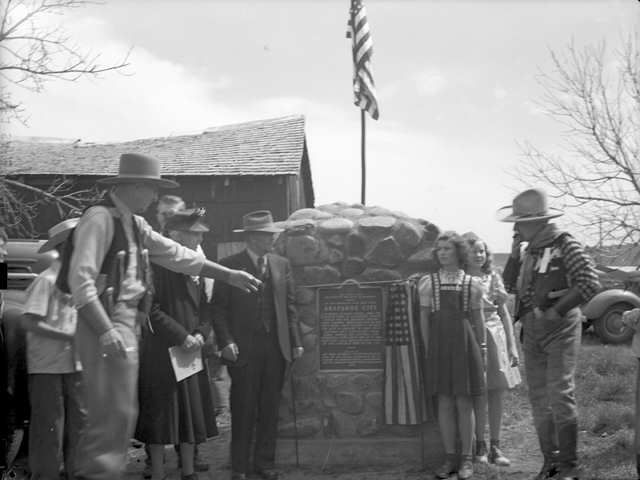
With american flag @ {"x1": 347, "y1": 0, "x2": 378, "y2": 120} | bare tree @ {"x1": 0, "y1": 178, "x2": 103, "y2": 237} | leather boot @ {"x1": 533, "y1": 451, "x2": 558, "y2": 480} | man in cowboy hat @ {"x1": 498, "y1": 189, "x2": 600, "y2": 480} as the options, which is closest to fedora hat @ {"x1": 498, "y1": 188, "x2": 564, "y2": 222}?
man in cowboy hat @ {"x1": 498, "y1": 189, "x2": 600, "y2": 480}

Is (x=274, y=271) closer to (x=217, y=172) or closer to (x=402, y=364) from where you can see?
(x=402, y=364)

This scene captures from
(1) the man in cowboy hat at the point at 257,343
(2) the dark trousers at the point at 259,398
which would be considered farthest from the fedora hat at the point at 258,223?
(2) the dark trousers at the point at 259,398

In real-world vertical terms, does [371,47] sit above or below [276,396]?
above

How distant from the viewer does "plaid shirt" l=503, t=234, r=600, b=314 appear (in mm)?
4707

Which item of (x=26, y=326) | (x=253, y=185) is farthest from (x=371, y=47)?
(x=26, y=326)

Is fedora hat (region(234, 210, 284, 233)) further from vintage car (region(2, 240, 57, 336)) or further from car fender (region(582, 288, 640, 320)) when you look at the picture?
car fender (region(582, 288, 640, 320))

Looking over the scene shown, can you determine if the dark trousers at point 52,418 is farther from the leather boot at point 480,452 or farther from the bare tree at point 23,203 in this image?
the bare tree at point 23,203

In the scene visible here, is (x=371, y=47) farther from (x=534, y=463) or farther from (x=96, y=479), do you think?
(x=96, y=479)

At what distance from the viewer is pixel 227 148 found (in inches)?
661

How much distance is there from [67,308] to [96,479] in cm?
144

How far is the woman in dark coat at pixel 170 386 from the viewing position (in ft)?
16.6

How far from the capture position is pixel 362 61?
50.8 ft

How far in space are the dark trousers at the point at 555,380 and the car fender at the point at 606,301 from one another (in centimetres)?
908

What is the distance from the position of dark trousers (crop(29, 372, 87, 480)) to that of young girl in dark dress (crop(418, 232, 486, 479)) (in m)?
2.66
